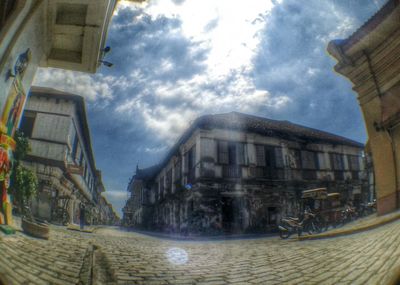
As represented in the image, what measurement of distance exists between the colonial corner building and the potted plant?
1.13 meters

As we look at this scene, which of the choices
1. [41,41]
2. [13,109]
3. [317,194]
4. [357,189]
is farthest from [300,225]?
[41,41]

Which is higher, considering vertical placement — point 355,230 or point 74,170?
point 74,170

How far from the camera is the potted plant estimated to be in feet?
2.18

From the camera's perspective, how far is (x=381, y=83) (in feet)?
3.00

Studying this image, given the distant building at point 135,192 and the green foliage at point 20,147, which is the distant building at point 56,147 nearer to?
the green foliage at point 20,147

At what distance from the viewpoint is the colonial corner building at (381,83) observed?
781mm

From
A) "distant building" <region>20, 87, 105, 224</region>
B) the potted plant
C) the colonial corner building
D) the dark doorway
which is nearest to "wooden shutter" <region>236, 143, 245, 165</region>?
the dark doorway

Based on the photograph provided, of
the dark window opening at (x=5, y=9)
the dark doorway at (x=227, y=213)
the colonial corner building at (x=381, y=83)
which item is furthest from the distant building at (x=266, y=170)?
the dark window opening at (x=5, y=9)

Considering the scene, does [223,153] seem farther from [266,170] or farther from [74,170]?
[74,170]

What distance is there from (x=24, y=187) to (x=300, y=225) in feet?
3.63

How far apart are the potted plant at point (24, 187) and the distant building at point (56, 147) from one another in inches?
1.1

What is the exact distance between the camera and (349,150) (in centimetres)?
123

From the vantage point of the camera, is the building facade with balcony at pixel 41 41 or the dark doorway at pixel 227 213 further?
the dark doorway at pixel 227 213

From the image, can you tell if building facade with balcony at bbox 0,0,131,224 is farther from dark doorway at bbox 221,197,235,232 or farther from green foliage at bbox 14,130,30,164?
dark doorway at bbox 221,197,235,232
